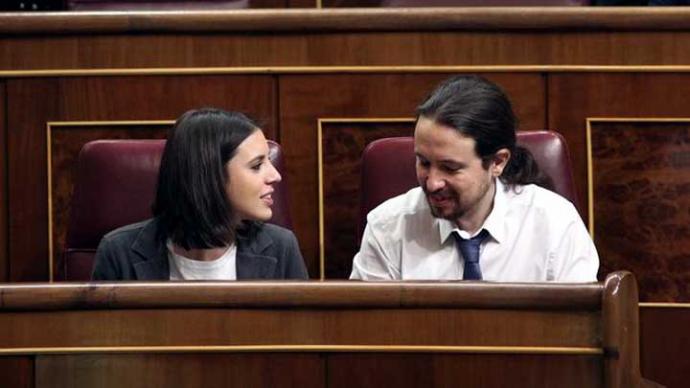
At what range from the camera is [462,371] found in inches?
26.5

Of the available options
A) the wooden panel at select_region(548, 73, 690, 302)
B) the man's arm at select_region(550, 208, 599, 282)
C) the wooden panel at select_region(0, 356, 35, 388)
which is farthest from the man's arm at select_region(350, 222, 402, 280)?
the wooden panel at select_region(0, 356, 35, 388)

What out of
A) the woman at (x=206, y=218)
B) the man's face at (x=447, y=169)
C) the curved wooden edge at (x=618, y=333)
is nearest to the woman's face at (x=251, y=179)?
the woman at (x=206, y=218)

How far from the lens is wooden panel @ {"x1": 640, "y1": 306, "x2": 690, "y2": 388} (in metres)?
1.05

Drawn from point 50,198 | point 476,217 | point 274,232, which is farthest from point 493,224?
point 50,198

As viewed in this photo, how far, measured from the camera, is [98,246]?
1003mm

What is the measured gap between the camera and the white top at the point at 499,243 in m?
0.92

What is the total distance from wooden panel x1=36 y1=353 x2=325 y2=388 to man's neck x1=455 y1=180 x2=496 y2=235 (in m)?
0.27

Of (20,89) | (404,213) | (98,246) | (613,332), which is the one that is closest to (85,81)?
(20,89)

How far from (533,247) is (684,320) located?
7.1 inches

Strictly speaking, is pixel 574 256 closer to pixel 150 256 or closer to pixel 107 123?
pixel 150 256

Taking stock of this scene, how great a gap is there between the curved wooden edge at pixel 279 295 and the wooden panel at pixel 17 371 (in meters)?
0.03

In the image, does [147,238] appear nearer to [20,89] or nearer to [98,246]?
[98,246]

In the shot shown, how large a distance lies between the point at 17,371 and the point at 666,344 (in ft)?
1.75

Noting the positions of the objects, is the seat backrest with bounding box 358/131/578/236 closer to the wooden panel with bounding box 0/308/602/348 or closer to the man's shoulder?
the man's shoulder
